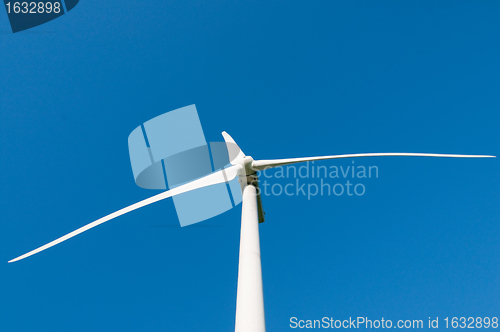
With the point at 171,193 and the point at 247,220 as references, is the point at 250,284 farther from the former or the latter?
the point at 171,193

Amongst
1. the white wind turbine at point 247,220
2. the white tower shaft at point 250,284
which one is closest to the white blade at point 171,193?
the white wind turbine at point 247,220

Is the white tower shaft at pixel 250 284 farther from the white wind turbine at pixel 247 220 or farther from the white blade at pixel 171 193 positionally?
the white blade at pixel 171 193

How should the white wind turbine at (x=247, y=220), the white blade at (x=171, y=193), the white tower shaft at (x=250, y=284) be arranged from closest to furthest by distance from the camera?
the white tower shaft at (x=250, y=284) → the white wind turbine at (x=247, y=220) → the white blade at (x=171, y=193)

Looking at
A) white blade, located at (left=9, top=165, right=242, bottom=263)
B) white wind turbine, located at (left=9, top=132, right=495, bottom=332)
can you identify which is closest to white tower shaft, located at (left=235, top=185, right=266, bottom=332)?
white wind turbine, located at (left=9, top=132, right=495, bottom=332)

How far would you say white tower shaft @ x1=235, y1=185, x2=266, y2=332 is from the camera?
8.66m

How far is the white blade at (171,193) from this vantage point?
14.6m

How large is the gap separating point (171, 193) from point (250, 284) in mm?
8438

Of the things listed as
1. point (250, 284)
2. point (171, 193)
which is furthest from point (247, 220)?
point (171, 193)

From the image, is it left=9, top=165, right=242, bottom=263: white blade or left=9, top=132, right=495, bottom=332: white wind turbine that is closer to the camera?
left=9, top=132, right=495, bottom=332: white wind turbine

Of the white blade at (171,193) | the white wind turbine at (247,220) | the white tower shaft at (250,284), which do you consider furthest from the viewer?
the white blade at (171,193)

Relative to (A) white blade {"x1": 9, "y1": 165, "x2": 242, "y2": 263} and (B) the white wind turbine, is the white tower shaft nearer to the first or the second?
(B) the white wind turbine

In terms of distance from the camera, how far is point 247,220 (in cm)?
1377

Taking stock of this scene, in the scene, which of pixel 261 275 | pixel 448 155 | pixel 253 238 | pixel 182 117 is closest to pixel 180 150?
pixel 182 117

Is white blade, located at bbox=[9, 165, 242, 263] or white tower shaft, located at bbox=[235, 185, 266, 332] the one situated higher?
white blade, located at bbox=[9, 165, 242, 263]
